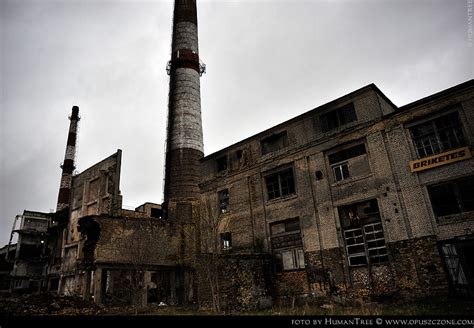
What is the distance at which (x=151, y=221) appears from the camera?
20.1 meters

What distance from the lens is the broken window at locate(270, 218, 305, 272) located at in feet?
50.0

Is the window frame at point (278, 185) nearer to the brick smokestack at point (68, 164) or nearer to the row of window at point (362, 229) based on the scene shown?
the row of window at point (362, 229)

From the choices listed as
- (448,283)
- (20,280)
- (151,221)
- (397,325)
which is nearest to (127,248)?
(151,221)

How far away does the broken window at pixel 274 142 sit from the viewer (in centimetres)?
1741

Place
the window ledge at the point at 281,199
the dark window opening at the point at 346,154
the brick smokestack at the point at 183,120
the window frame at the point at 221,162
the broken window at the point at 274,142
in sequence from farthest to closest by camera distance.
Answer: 1. the brick smokestack at the point at 183,120
2. the window frame at the point at 221,162
3. the broken window at the point at 274,142
4. the window ledge at the point at 281,199
5. the dark window opening at the point at 346,154

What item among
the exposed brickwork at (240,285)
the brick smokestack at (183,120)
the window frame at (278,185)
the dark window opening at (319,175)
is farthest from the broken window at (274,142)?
the brick smokestack at (183,120)

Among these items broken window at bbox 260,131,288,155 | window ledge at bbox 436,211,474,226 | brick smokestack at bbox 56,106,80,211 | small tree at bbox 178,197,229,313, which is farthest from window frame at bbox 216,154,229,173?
brick smokestack at bbox 56,106,80,211

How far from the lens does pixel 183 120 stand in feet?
88.5

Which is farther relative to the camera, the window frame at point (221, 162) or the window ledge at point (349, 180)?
the window frame at point (221, 162)

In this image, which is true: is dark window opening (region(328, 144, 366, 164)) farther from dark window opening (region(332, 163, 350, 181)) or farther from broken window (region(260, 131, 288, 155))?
broken window (region(260, 131, 288, 155))

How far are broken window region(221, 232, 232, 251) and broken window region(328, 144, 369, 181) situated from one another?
7.08m

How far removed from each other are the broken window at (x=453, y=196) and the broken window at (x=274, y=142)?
7392 mm

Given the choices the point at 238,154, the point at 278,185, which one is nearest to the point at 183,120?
the point at 238,154

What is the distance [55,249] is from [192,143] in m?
16.6
